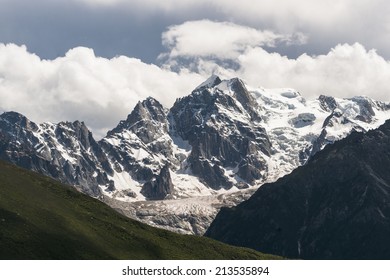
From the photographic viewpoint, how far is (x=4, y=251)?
650ft
